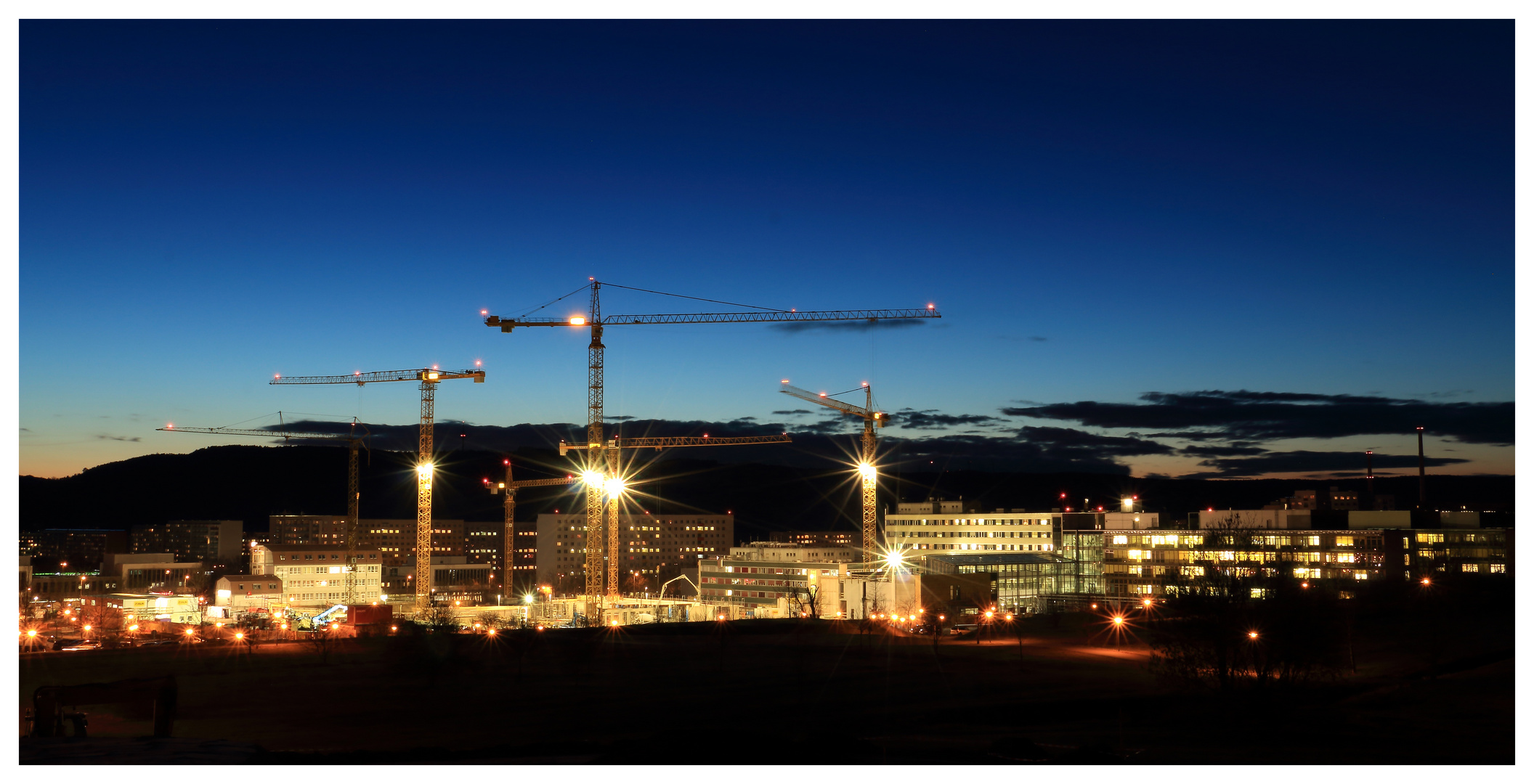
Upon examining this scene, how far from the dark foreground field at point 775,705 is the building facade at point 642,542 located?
118 meters

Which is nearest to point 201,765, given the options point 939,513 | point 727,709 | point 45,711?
point 45,711

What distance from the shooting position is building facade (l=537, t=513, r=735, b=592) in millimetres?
173000

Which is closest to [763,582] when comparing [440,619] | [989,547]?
[989,547]

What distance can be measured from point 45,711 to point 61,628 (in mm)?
57174

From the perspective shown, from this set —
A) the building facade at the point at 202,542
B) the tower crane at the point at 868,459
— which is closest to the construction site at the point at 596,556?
the tower crane at the point at 868,459

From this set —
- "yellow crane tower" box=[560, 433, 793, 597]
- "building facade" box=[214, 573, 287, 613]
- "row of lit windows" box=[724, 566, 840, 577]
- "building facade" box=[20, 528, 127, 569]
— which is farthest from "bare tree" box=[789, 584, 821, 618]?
"building facade" box=[20, 528, 127, 569]

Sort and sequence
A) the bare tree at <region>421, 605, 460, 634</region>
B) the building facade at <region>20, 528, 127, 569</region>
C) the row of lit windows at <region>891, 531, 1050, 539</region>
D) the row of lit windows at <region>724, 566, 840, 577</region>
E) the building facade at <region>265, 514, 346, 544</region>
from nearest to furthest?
the bare tree at <region>421, 605, 460, 634</region> < the row of lit windows at <region>724, 566, 840, 577</region> < the row of lit windows at <region>891, 531, 1050, 539</region> < the building facade at <region>20, 528, 127, 569</region> < the building facade at <region>265, 514, 346, 544</region>

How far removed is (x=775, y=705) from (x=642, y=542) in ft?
494

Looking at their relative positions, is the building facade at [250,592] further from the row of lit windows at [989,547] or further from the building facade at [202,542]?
the building facade at [202,542]

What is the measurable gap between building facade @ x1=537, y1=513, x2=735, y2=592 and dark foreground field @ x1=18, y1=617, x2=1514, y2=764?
A: 118m

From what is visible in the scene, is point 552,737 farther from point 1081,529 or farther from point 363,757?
point 1081,529

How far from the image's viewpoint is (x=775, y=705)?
113 feet

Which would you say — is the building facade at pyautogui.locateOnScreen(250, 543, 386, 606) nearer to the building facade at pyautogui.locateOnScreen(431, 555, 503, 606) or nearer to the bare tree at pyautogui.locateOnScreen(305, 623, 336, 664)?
the building facade at pyautogui.locateOnScreen(431, 555, 503, 606)

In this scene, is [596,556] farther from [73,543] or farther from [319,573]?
[73,543]
